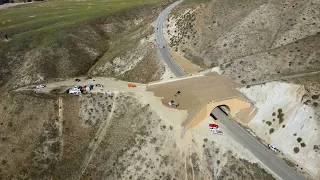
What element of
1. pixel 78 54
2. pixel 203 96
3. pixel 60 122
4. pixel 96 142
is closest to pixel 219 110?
pixel 203 96

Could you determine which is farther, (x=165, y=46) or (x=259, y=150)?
(x=165, y=46)

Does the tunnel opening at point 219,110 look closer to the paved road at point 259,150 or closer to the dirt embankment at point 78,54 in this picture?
the paved road at point 259,150

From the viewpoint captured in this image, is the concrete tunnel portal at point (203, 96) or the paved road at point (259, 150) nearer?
the paved road at point (259, 150)

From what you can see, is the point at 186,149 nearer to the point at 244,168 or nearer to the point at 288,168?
the point at 244,168

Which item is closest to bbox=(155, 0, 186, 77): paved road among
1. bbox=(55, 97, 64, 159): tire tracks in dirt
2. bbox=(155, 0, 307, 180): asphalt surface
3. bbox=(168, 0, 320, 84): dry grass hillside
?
bbox=(168, 0, 320, 84): dry grass hillside

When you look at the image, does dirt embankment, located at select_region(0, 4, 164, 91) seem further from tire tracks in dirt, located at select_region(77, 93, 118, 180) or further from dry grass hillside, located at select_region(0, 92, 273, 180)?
tire tracks in dirt, located at select_region(77, 93, 118, 180)

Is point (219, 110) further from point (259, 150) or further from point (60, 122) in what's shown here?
point (60, 122)

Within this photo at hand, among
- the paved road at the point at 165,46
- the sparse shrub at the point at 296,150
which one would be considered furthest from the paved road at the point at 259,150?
the paved road at the point at 165,46
